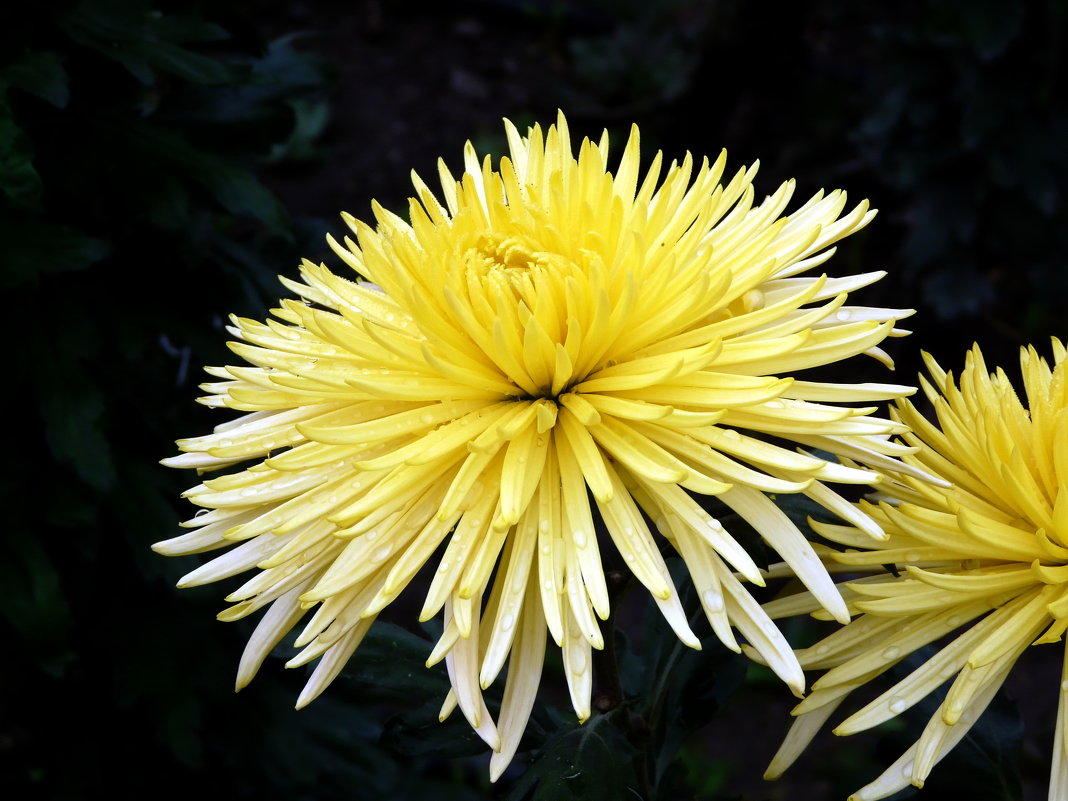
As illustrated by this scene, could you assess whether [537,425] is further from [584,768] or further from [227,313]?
[227,313]

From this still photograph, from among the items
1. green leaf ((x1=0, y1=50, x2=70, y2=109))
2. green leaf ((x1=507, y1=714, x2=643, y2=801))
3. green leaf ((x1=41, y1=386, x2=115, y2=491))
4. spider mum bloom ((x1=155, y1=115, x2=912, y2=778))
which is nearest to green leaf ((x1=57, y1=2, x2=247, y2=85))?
green leaf ((x1=0, y1=50, x2=70, y2=109))

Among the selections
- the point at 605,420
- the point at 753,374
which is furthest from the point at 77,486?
the point at 753,374

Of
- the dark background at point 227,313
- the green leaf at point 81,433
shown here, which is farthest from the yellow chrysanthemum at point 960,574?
the green leaf at point 81,433

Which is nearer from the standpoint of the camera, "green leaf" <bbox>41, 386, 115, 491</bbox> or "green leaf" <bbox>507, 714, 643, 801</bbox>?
"green leaf" <bbox>507, 714, 643, 801</bbox>

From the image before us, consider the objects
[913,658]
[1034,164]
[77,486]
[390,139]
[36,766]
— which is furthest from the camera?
[390,139]

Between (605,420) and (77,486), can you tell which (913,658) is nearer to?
(605,420)

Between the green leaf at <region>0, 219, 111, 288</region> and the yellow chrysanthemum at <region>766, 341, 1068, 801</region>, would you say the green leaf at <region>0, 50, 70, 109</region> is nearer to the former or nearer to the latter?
the green leaf at <region>0, 219, 111, 288</region>

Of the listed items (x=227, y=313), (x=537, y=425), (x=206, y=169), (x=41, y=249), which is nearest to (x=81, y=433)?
(x=41, y=249)

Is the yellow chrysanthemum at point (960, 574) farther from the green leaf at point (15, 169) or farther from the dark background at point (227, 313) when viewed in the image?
the green leaf at point (15, 169)
